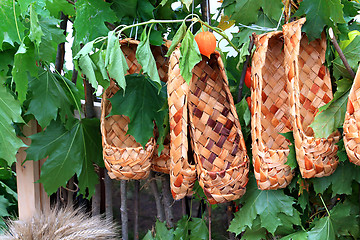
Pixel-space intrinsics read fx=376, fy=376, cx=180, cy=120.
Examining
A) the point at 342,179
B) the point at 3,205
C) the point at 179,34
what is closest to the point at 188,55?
the point at 179,34

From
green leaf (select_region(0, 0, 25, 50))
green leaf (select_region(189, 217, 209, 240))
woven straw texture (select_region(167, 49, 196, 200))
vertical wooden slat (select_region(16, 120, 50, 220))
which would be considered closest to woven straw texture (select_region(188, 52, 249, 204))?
woven straw texture (select_region(167, 49, 196, 200))

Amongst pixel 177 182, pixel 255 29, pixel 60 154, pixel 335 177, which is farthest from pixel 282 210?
pixel 60 154

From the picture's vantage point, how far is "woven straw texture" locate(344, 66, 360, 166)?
1.85 ft

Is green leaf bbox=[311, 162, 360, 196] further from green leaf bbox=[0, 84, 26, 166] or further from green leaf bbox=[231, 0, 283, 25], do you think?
green leaf bbox=[0, 84, 26, 166]

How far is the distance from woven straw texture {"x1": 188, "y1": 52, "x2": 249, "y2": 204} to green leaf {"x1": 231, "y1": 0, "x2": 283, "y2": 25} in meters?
0.08

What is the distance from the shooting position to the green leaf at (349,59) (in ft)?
2.21

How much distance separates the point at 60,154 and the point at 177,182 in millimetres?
353

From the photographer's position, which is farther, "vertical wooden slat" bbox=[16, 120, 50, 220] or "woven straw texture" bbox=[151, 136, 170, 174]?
"vertical wooden slat" bbox=[16, 120, 50, 220]

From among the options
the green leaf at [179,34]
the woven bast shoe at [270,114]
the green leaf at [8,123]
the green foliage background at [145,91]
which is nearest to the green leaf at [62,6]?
the green foliage background at [145,91]

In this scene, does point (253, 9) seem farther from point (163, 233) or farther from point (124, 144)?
point (163, 233)

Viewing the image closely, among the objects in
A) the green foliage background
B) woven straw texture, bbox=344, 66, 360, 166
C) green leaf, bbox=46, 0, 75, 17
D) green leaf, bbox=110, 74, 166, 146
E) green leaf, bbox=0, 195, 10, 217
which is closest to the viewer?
woven straw texture, bbox=344, 66, 360, 166

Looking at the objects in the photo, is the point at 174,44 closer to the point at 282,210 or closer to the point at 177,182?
the point at 177,182

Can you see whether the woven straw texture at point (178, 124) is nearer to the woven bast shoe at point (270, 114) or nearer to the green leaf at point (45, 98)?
the woven bast shoe at point (270, 114)

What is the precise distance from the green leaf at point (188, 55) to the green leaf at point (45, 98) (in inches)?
14.3
